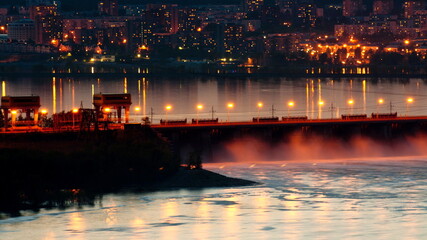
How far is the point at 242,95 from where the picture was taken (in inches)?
4186

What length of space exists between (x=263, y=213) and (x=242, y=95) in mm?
63677

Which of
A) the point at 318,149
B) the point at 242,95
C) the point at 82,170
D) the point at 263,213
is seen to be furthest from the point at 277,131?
the point at 242,95

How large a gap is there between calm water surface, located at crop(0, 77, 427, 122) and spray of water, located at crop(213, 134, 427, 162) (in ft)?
31.9

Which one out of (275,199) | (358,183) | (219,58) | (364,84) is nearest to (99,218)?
(275,199)

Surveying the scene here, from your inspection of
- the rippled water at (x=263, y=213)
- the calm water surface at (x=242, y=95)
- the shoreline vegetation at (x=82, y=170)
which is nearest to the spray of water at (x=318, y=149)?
the rippled water at (x=263, y=213)

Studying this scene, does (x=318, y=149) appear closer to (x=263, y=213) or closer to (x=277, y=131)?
(x=277, y=131)

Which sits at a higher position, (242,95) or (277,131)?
(242,95)

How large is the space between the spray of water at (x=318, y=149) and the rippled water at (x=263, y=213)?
6.83 m

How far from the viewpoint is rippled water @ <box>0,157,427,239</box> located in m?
39.7

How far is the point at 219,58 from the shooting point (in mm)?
196500

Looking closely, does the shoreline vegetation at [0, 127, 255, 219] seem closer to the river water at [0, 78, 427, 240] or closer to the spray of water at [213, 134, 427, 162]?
the river water at [0, 78, 427, 240]

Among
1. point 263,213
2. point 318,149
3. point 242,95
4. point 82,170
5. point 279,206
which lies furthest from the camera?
point 242,95

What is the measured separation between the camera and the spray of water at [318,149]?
192ft

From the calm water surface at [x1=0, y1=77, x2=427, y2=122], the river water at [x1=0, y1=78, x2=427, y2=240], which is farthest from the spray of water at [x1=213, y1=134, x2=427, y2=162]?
the calm water surface at [x1=0, y1=77, x2=427, y2=122]
